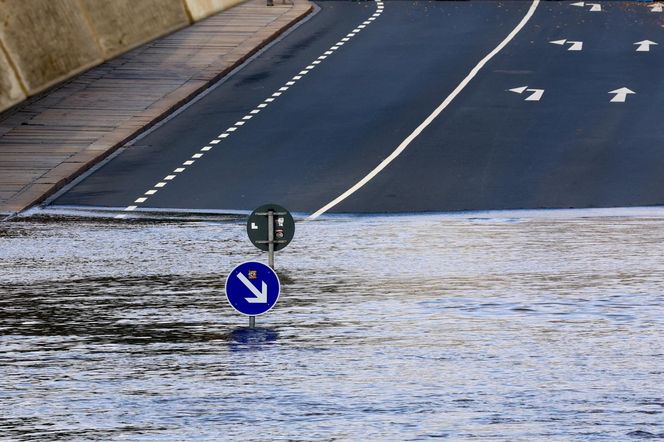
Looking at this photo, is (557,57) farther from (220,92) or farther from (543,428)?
(543,428)

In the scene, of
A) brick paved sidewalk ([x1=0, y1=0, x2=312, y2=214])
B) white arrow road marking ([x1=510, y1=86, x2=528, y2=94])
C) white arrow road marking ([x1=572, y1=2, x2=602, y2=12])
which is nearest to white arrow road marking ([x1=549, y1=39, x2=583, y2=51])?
white arrow road marking ([x1=510, y1=86, x2=528, y2=94])

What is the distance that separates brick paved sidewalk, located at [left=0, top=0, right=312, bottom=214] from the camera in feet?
144

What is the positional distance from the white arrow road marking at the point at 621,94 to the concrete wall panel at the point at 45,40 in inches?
707

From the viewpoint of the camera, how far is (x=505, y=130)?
156 feet

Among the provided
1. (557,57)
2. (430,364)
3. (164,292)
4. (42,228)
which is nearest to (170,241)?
(42,228)

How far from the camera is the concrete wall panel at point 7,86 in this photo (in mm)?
51562

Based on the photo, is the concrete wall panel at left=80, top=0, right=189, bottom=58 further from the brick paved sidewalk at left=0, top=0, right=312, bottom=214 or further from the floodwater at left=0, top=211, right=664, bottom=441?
the floodwater at left=0, top=211, right=664, bottom=441

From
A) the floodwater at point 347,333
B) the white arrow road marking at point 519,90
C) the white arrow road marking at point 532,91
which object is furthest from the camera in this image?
the white arrow road marking at point 519,90

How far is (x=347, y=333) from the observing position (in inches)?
950

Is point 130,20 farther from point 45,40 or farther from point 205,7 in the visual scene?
point 45,40

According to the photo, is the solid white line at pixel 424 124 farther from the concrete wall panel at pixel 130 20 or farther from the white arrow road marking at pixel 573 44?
the concrete wall panel at pixel 130 20

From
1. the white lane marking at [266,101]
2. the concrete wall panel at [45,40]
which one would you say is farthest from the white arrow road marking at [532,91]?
the concrete wall panel at [45,40]

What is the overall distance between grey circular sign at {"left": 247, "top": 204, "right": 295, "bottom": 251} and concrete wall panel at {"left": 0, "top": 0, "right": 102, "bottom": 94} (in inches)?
1145

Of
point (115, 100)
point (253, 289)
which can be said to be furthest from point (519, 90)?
point (253, 289)
